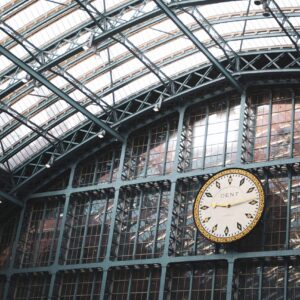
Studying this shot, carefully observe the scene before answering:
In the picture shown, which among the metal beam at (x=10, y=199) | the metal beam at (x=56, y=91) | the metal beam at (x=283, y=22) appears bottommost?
the metal beam at (x=10, y=199)

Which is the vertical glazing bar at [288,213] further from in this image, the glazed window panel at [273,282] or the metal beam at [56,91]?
the metal beam at [56,91]

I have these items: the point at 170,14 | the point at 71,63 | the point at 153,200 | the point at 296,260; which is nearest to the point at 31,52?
the point at 71,63

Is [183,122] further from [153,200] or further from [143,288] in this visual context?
[143,288]

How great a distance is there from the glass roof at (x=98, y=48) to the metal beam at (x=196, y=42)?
551 mm

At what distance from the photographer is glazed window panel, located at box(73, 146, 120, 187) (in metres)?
47.2

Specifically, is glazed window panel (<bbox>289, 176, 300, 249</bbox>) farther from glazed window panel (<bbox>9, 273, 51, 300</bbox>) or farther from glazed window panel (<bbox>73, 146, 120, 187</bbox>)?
glazed window panel (<bbox>9, 273, 51, 300</bbox>)

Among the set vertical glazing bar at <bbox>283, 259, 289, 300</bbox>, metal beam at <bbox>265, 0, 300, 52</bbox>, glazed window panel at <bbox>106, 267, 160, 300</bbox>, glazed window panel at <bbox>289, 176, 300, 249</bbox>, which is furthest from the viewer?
glazed window panel at <bbox>106, 267, 160, 300</bbox>

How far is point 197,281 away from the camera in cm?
4066

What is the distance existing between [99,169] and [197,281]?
35.9 feet

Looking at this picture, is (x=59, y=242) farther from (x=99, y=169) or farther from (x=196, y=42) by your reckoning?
(x=196, y=42)

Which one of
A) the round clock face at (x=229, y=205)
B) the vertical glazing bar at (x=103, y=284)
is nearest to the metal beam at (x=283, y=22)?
the round clock face at (x=229, y=205)

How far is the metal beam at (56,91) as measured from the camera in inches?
1536

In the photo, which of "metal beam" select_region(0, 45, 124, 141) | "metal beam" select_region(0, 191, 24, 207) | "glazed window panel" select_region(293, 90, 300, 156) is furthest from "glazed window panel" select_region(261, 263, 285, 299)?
"metal beam" select_region(0, 191, 24, 207)

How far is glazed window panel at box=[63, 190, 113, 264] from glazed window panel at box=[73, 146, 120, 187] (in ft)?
3.16
